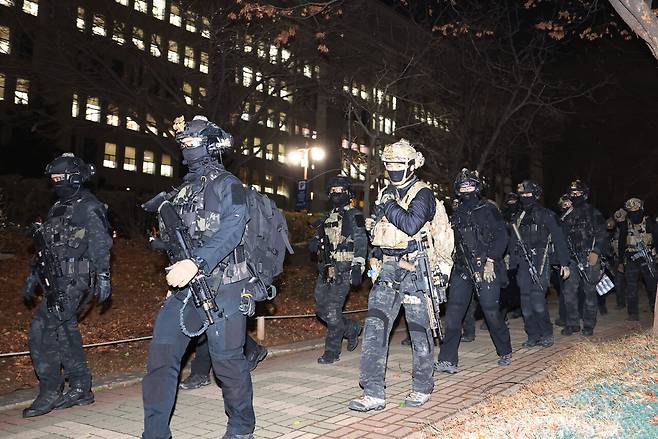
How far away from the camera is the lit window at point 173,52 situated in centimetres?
1584

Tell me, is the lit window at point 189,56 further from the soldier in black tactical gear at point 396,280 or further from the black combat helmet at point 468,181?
the soldier in black tactical gear at point 396,280

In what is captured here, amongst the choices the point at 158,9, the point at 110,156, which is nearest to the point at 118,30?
the point at 158,9

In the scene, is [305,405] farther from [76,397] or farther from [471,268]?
[471,268]

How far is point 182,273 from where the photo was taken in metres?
4.18

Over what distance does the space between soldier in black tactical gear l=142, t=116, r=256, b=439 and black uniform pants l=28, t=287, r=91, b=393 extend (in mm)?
1812

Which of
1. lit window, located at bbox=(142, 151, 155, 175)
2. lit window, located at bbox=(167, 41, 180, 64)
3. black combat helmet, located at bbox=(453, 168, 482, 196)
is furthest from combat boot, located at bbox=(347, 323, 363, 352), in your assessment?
lit window, located at bbox=(142, 151, 155, 175)

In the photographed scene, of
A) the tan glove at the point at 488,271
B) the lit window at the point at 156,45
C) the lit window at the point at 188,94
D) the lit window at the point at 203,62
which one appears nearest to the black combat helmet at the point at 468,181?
the tan glove at the point at 488,271

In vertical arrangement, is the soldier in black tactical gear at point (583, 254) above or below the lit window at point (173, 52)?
below

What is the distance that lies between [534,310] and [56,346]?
6.35m

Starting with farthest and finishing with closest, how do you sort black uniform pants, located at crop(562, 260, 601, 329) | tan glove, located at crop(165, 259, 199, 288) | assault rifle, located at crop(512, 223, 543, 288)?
black uniform pants, located at crop(562, 260, 601, 329) < assault rifle, located at crop(512, 223, 543, 288) < tan glove, located at crop(165, 259, 199, 288)

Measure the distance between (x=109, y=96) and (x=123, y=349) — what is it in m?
8.15

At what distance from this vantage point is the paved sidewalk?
5117 millimetres

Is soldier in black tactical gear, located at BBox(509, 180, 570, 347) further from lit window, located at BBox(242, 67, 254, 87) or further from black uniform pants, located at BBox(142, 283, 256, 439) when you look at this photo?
lit window, located at BBox(242, 67, 254, 87)

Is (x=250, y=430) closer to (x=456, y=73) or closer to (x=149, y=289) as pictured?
(x=149, y=289)
